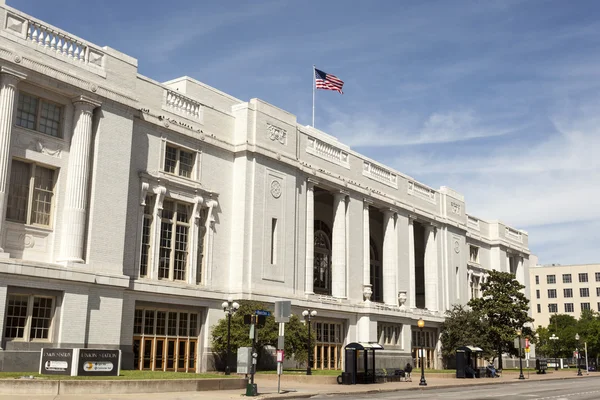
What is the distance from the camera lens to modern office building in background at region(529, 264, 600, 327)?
150m

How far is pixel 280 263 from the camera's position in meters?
49.1

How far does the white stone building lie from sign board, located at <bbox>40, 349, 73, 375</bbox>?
453 cm

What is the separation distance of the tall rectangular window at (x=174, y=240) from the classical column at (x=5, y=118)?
38.0ft

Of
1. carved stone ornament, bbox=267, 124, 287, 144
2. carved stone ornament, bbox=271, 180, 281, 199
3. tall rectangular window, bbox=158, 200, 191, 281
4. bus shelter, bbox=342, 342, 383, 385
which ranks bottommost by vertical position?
bus shelter, bbox=342, 342, 383, 385

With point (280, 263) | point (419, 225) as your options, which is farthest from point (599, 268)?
point (280, 263)

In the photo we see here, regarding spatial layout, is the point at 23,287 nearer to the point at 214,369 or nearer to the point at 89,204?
the point at 89,204

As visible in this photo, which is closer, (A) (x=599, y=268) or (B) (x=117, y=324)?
(B) (x=117, y=324)

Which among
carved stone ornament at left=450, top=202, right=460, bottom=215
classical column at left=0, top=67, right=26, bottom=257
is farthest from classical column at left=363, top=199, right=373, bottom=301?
classical column at left=0, top=67, right=26, bottom=257

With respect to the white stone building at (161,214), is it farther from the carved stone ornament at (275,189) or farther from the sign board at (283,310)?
the sign board at (283,310)

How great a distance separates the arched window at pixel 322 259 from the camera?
60781mm

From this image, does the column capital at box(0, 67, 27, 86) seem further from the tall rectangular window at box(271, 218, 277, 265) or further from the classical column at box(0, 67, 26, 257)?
the tall rectangular window at box(271, 218, 277, 265)

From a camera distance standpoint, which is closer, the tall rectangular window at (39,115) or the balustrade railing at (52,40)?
the balustrade railing at (52,40)

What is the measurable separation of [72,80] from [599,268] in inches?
5493

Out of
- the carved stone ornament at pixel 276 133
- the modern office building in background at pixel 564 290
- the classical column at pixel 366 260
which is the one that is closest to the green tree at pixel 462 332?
the classical column at pixel 366 260
